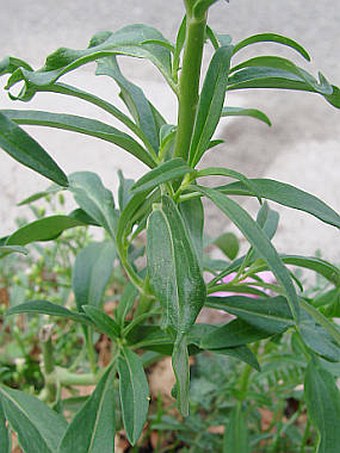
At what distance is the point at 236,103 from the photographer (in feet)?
5.17

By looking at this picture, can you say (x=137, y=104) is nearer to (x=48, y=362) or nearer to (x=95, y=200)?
(x=95, y=200)

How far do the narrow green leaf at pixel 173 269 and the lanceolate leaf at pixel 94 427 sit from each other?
16 centimetres

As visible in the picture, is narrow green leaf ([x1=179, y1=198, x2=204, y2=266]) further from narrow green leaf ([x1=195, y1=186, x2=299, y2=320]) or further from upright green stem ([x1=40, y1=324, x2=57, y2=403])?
upright green stem ([x1=40, y1=324, x2=57, y2=403])

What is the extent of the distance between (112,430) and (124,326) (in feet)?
0.40

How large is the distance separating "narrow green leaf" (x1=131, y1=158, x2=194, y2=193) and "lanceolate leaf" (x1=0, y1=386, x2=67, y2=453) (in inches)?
9.6

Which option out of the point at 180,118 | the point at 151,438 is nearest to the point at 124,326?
the point at 180,118

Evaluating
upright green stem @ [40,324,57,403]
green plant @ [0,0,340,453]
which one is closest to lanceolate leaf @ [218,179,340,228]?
green plant @ [0,0,340,453]

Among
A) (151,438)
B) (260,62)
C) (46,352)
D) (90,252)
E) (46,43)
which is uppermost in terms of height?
(46,43)

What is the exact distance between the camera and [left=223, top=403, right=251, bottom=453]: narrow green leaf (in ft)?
2.31

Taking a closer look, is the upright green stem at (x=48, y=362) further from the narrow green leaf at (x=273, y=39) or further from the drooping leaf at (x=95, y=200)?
the narrow green leaf at (x=273, y=39)

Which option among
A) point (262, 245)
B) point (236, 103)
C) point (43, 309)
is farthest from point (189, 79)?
point (236, 103)

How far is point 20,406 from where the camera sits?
56 cm

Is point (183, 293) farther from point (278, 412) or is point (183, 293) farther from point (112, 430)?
point (278, 412)

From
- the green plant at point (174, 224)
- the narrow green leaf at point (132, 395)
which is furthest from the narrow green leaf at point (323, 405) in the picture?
the narrow green leaf at point (132, 395)
